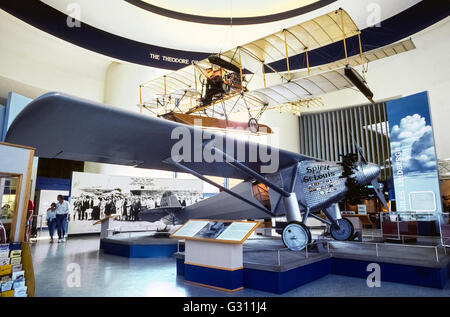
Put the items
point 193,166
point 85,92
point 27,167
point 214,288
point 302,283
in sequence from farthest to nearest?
point 85,92
point 193,166
point 302,283
point 214,288
point 27,167

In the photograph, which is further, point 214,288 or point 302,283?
point 302,283

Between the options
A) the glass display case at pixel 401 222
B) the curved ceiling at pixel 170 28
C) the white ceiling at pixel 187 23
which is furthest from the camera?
the white ceiling at pixel 187 23

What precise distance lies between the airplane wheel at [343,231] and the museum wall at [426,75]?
8.30m

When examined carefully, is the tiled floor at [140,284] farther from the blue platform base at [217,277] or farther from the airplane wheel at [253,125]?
the airplane wheel at [253,125]

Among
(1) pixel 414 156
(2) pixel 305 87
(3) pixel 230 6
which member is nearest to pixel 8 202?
(2) pixel 305 87

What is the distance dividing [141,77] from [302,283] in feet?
44.1

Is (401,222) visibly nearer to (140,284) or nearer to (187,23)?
(140,284)

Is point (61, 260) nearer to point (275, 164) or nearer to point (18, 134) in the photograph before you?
point (18, 134)

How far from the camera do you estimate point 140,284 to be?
13.3 feet

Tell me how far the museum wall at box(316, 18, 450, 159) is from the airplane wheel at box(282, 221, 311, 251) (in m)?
10.6

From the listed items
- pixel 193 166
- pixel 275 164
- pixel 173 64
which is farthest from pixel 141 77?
pixel 275 164

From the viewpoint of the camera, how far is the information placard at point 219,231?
3.49m

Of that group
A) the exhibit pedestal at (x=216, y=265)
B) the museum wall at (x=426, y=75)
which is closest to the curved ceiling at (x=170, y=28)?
the museum wall at (x=426, y=75)

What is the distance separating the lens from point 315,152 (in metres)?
17.3
